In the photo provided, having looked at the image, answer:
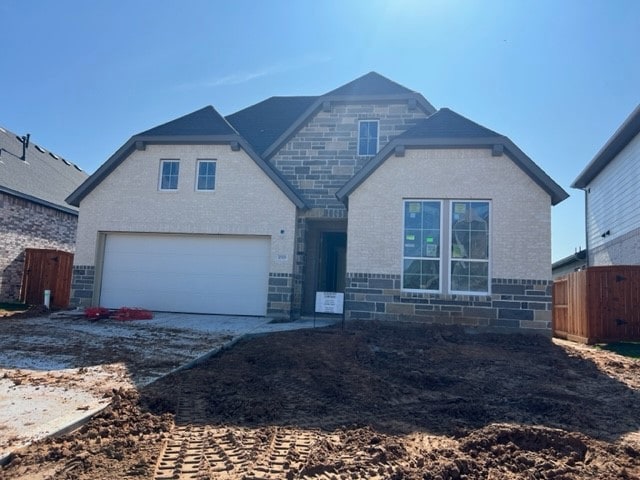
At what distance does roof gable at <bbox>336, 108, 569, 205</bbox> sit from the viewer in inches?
441

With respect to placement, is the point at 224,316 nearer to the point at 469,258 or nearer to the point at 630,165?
the point at 469,258

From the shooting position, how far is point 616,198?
16219 millimetres

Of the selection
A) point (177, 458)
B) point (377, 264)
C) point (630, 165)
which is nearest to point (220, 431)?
point (177, 458)

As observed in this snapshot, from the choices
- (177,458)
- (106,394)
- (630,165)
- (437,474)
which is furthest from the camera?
(630,165)

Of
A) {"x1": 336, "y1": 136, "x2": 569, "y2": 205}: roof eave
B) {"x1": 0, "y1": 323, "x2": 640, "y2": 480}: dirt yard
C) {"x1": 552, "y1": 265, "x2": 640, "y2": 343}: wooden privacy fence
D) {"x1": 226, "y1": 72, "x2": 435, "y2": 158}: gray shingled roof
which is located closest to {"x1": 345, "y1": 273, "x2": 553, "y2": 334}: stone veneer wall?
{"x1": 552, "y1": 265, "x2": 640, "y2": 343}: wooden privacy fence

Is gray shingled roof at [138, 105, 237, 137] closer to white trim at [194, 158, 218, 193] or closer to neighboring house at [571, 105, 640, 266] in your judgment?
white trim at [194, 158, 218, 193]

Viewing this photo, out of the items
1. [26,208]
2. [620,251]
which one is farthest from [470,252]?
[26,208]

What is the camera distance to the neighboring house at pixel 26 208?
16562mm

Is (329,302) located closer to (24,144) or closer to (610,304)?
(610,304)

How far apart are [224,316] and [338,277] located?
449 cm

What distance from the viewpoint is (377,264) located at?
38.2ft

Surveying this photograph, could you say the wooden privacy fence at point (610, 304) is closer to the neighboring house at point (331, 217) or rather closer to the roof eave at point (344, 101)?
the neighboring house at point (331, 217)

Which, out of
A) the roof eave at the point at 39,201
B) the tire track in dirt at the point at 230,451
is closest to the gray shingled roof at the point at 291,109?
the roof eave at the point at 39,201

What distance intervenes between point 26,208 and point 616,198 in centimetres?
2158
